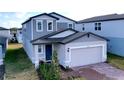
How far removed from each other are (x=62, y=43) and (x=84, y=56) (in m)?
1.30

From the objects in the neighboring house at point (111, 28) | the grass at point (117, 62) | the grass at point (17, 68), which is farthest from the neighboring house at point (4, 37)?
the grass at point (117, 62)

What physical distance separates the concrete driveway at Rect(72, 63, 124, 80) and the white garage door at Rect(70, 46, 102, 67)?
0.34 m

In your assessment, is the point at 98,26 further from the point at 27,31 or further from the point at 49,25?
the point at 27,31

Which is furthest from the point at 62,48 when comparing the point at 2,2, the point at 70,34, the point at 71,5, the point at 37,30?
the point at 2,2

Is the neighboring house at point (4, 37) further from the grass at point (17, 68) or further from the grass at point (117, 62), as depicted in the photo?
the grass at point (117, 62)

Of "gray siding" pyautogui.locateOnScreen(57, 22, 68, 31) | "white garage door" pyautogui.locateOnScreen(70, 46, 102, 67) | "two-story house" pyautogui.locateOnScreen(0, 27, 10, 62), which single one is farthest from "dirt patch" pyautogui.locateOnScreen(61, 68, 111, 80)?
"two-story house" pyautogui.locateOnScreen(0, 27, 10, 62)

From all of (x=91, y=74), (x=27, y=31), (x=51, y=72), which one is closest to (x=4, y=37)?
(x=51, y=72)

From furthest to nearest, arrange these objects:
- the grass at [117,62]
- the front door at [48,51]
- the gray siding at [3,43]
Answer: the front door at [48,51] → the grass at [117,62] → the gray siding at [3,43]

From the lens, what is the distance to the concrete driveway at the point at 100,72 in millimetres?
8102

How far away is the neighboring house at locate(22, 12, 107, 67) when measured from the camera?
9.94 m

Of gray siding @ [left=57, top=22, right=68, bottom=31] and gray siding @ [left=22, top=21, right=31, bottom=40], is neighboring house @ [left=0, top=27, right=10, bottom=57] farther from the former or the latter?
gray siding @ [left=57, top=22, right=68, bottom=31]

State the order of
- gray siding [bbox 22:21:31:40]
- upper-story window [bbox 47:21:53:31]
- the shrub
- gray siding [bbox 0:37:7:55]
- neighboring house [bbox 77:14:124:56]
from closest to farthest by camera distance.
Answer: the shrub, gray siding [bbox 0:37:7:55], upper-story window [bbox 47:21:53:31], gray siding [bbox 22:21:31:40], neighboring house [bbox 77:14:124:56]

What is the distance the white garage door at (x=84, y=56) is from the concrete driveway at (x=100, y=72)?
336 mm
